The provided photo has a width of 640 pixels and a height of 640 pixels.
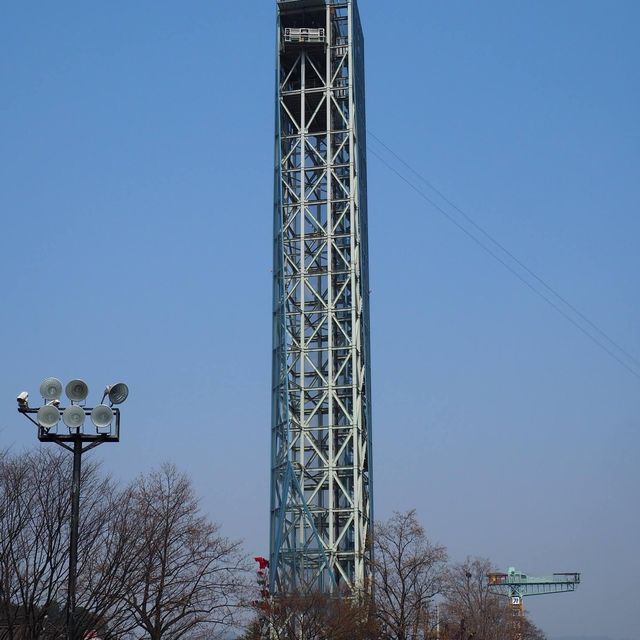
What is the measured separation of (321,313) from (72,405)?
4236cm

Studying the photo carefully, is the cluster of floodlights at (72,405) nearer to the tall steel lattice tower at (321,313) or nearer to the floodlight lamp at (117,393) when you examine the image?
the floodlight lamp at (117,393)

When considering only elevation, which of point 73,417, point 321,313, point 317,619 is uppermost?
point 321,313

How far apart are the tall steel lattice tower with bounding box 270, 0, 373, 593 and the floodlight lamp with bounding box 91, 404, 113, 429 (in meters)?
35.1

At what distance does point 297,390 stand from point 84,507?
3012 centimetres

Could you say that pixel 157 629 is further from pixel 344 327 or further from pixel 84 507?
pixel 344 327

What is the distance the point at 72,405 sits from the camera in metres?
27.5

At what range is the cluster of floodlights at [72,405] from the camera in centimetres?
2689

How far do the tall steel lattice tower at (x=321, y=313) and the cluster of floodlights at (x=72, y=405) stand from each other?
34.7 meters

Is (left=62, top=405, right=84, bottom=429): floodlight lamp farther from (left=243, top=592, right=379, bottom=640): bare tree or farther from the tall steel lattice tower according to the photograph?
the tall steel lattice tower

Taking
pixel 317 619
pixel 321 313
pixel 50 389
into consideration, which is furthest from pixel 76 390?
pixel 321 313

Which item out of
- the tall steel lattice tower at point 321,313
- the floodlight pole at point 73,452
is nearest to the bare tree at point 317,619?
the tall steel lattice tower at point 321,313

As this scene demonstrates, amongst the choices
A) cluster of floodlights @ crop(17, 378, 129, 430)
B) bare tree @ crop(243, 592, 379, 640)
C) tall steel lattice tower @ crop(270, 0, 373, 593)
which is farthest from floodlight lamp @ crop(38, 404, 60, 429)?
tall steel lattice tower @ crop(270, 0, 373, 593)

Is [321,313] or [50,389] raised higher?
[321,313]

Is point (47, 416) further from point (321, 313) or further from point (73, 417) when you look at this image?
point (321, 313)
